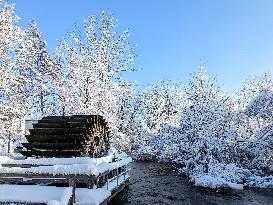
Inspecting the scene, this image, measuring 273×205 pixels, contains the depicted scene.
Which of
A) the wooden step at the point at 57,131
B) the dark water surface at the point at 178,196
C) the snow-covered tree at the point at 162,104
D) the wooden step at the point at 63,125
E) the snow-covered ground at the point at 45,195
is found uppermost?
the snow-covered tree at the point at 162,104

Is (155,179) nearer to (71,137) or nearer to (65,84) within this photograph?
(71,137)

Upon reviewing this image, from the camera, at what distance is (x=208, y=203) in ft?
45.1

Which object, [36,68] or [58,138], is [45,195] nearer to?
[58,138]

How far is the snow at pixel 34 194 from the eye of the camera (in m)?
7.91

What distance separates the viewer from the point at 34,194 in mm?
8156

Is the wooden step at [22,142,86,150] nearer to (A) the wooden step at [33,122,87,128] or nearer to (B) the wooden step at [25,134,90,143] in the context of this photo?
(B) the wooden step at [25,134,90,143]

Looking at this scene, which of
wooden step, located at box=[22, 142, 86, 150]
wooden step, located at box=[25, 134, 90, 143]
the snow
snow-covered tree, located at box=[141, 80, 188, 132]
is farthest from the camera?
snow-covered tree, located at box=[141, 80, 188, 132]

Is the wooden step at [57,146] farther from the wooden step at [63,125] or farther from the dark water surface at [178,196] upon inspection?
the dark water surface at [178,196]

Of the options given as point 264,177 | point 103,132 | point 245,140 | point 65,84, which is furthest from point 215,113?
point 65,84

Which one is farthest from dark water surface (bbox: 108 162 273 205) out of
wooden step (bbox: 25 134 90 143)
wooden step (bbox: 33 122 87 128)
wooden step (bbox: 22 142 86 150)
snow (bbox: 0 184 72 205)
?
snow (bbox: 0 184 72 205)

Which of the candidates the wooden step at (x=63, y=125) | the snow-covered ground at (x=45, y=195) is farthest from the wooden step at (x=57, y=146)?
the snow-covered ground at (x=45, y=195)

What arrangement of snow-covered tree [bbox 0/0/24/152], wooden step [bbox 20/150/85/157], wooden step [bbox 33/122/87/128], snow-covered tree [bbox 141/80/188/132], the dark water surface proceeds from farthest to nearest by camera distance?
snow-covered tree [bbox 141/80/188/132], snow-covered tree [bbox 0/0/24/152], wooden step [bbox 33/122/87/128], wooden step [bbox 20/150/85/157], the dark water surface

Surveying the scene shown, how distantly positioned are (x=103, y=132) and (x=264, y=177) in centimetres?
771

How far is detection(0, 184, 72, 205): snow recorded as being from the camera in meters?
7.91
